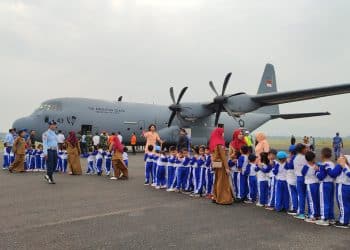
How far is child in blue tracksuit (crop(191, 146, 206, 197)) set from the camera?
8.35 meters

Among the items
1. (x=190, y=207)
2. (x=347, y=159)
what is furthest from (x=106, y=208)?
(x=347, y=159)

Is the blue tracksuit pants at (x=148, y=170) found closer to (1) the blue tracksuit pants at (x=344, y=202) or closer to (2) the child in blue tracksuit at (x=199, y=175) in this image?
(2) the child in blue tracksuit at (x=199, y=175)

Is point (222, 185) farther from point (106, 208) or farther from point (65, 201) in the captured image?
point (65, 201)

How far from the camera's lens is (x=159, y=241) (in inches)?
179

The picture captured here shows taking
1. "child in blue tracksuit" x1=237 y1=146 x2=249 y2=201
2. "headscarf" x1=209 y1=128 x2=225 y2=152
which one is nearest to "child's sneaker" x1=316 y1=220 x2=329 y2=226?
"child in blue tracksuit" x1=237 y1=146 x2=249 y2=201

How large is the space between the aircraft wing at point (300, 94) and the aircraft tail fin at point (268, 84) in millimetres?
9306

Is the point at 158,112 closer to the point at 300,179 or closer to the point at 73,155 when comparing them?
the point at 73,155

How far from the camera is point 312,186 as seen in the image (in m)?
5.82

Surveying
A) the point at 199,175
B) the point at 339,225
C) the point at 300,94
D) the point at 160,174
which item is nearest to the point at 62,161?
the point at 160,174

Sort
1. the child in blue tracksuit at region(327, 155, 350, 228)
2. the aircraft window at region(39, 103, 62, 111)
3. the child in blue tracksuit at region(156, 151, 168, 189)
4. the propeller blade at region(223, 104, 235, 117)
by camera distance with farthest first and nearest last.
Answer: the aircraft window at region(39, 103, 62, 111), the propeller blade at region(223, 104, 235, 117), the child in blue tracksuit at region(156, 151, 168, 189), the child in blue tracksuit at region(327, 155, 350, 228)

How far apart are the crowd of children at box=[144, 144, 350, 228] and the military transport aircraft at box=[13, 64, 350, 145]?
986cm

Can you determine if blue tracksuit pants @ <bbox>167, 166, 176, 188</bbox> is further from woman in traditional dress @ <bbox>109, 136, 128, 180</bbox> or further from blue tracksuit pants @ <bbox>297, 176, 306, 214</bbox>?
blue tracksuit pants @ <bbox>297, 176, 306, 214</bbox>

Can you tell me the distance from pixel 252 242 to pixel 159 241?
4.06 ft

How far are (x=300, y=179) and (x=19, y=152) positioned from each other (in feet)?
34.6
